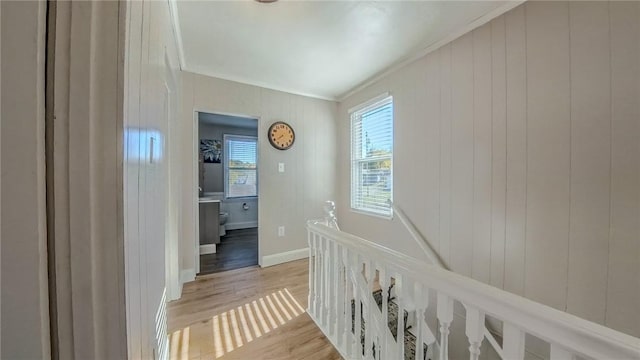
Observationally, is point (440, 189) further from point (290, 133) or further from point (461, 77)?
point (290, 133)

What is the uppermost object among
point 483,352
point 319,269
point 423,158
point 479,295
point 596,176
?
point 423,158

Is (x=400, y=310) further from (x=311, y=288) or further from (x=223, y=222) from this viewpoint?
(x=223, y=222)

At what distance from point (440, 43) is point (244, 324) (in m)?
2.82

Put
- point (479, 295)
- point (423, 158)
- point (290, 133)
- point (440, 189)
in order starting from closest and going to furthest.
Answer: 1. point (479, 295)
2. point (440, 189)
3. point (423, 158)
4. point (290, 133)

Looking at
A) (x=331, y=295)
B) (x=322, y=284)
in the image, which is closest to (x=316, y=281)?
(x=322, y=284)

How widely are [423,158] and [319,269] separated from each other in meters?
1.41

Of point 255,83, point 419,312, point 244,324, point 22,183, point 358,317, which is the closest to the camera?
point 22,183

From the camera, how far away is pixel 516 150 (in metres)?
1.61

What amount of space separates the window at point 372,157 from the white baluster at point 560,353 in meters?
2.05

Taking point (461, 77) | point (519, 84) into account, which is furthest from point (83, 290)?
point (461, 77)

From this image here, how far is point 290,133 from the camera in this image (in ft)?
10.3

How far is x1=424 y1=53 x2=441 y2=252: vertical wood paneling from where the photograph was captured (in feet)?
6.97

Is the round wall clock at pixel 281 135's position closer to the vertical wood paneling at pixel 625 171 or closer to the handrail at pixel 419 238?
the handrail at pixel 419 238

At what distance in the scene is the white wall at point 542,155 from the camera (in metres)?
1.21
